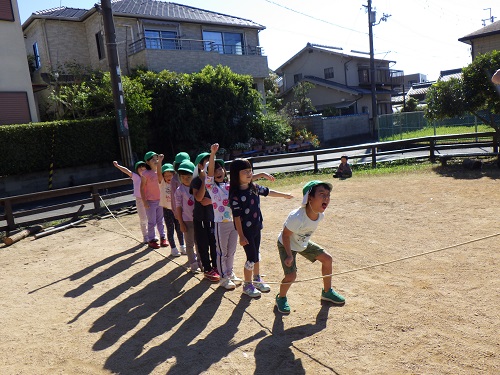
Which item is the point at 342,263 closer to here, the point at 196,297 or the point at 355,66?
the point at 196,297

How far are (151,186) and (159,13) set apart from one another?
19.1 meters

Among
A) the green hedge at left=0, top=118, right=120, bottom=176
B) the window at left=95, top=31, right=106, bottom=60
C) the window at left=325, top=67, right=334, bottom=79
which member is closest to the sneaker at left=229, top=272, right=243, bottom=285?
the green hedge at left=0, top=118, right=120, bottom=176

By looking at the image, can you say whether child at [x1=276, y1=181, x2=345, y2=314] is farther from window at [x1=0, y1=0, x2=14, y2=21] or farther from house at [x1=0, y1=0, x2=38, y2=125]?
window at [x1=0, y1=0, x2=14, y2=21]

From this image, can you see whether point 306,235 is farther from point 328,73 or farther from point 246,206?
point 328,73

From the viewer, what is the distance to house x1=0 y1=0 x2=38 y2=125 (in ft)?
56.1

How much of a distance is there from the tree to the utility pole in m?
9.98

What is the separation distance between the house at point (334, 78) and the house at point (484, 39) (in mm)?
9314

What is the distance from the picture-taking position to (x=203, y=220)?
504 centimetres

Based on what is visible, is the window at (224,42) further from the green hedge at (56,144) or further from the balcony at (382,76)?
the balcony at (382,76)

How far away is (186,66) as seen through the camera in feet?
75.0

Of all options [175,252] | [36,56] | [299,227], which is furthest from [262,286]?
[36,56]

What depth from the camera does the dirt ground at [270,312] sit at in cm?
339

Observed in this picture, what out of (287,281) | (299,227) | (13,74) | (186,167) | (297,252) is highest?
(13,74)

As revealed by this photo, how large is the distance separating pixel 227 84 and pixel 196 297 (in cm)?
1804
